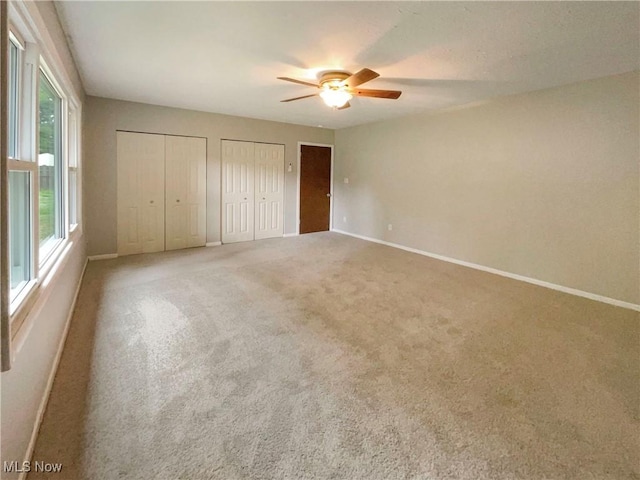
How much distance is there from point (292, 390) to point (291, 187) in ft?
17.4

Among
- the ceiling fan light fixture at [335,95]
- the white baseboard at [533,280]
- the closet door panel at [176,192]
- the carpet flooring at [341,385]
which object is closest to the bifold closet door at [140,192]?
the closet door panel at [176,192]

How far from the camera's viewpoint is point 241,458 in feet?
4.85

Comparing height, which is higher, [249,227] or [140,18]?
[140,18]

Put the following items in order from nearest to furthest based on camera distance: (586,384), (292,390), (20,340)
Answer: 1. (20,340)
2. (292,390)
3. (586,384)

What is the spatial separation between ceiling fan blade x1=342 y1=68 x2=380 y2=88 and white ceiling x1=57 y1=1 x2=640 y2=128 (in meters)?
0.19

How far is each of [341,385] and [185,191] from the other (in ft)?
15.1

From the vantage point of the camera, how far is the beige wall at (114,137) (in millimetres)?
4707

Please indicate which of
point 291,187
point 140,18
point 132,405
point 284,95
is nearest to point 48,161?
point 140,18

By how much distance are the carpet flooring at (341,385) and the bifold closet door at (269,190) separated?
301cm

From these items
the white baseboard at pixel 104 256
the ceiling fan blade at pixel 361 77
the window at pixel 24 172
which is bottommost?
the white baseboard at pixel 104 256

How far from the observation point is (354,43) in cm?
270

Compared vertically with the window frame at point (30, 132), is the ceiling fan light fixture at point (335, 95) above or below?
above

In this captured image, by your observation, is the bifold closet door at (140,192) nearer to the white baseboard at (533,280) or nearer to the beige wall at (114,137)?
the beige wall at (114,137)

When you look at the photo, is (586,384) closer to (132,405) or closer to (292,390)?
(292,390)
